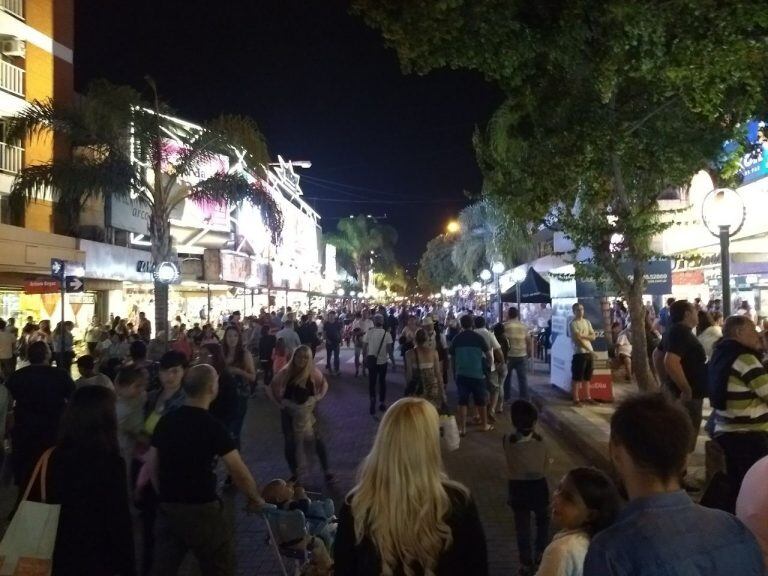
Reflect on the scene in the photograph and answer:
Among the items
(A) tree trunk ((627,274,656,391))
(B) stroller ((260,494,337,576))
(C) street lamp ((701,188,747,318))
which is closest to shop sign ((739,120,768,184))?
(A) tree trunk ((627,274,656,391))

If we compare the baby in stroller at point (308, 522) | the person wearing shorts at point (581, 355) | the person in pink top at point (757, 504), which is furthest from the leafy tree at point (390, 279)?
the person in pink top at point (757, 504)

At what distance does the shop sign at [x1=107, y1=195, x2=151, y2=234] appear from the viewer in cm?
2439

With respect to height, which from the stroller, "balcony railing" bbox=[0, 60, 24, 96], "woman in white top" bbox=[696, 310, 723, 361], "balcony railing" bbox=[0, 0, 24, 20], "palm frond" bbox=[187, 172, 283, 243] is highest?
"balcony railing" bbox=[0, 0, 24, 20]

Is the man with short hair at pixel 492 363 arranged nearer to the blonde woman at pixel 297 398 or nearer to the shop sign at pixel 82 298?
the blonde woman at pixel 297 398

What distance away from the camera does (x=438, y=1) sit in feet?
26.0

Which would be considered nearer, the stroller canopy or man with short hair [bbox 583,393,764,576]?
man with short hair [bbox 583,393,764,576]

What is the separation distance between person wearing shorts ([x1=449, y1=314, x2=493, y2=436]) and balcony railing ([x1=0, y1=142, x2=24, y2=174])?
1669 centimetres

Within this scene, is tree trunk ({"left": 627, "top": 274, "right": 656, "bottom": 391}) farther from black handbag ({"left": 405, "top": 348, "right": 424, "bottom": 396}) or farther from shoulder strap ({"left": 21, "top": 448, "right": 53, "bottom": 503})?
shoulder strap ({"left": 21, "top": 448, "right": 53, "bottom": 503})

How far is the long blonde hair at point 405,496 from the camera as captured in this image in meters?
2.70

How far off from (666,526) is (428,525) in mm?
975

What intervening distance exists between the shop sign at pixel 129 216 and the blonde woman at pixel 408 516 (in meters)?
22.6

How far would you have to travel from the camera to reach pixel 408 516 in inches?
107

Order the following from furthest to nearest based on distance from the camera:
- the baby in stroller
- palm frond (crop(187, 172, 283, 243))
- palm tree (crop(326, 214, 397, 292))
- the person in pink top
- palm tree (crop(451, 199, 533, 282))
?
palm tree (crop(326, 214, 397, 292)), palm tree (crop(451, 199, 533, 282)), palm frond (crop(187, 172, 283, 243)), the baby in stroller, the person in pink top

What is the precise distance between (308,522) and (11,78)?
2297 centimetres
